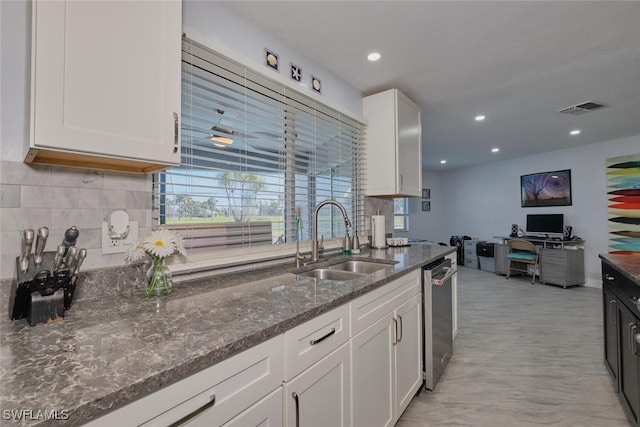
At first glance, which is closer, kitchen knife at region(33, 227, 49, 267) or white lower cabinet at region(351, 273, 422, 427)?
kitchen knife at region(33, 227, 49, 267)

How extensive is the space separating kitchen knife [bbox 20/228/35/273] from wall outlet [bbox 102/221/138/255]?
23 cm

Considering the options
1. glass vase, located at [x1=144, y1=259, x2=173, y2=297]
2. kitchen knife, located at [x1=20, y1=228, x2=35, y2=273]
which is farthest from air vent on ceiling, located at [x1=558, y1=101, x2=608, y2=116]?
kitchen knife, located at [x1=20, y1=228, x2=35, y2=273]

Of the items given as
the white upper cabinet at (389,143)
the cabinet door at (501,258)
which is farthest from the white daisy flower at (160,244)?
the cabinet door at (501,258)

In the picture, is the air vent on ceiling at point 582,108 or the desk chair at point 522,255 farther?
the desk chair at point 522,255

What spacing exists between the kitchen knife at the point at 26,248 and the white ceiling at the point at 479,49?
4.92 ft

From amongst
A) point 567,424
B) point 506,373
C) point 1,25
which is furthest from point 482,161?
point 1,25

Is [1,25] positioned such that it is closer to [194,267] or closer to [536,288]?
[194,267]

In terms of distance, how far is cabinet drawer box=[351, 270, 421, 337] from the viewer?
4.23 ft

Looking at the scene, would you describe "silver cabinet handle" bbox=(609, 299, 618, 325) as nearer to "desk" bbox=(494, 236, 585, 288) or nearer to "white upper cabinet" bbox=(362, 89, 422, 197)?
"white upper cabinet" bbox=(362, 89, 422, 197)

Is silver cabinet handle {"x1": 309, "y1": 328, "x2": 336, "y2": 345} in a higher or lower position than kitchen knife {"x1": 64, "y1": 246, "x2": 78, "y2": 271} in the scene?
lower

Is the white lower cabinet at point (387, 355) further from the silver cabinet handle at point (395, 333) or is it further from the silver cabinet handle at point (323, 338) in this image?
the silver cabinet handle at point (323, 338)

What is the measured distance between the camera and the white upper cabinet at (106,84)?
2.68 ft

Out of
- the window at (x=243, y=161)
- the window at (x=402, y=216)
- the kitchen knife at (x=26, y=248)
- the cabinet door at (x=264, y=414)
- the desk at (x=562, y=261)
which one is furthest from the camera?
the window at (x=402, y=216)

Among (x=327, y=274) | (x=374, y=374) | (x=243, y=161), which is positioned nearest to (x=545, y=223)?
(x=327, y=274)
